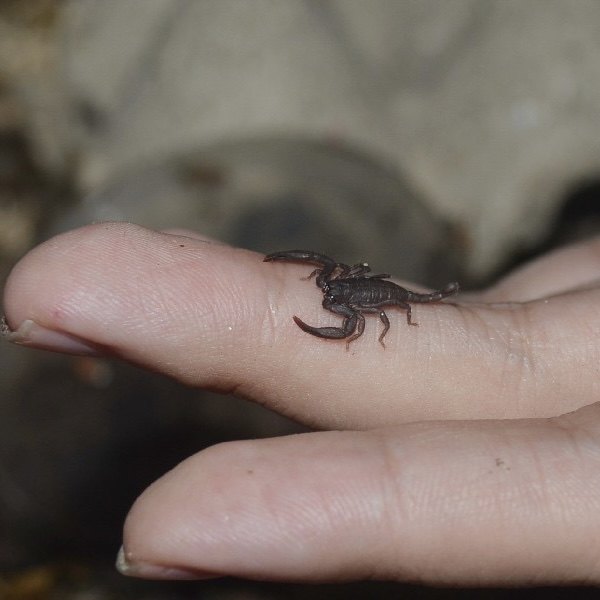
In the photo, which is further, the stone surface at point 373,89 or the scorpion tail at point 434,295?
the stone surface at point 373,89

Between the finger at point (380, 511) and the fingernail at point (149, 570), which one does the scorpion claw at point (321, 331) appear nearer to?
the finger at point (380, 511)

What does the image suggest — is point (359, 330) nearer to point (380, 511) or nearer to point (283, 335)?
point (283, 335)

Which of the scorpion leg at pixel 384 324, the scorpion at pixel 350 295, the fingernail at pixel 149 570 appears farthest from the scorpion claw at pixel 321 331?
the fingernail at pixel 149 570

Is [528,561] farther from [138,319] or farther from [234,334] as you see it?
[138,319]

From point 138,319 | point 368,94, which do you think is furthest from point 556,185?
point 138,319

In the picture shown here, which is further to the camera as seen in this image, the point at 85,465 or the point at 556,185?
the point at 556,185

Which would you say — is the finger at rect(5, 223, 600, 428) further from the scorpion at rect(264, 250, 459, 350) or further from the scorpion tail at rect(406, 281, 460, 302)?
the scorpion tail at rect(406, 281, 460, 302)

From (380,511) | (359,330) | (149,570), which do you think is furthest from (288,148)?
(149,570)
